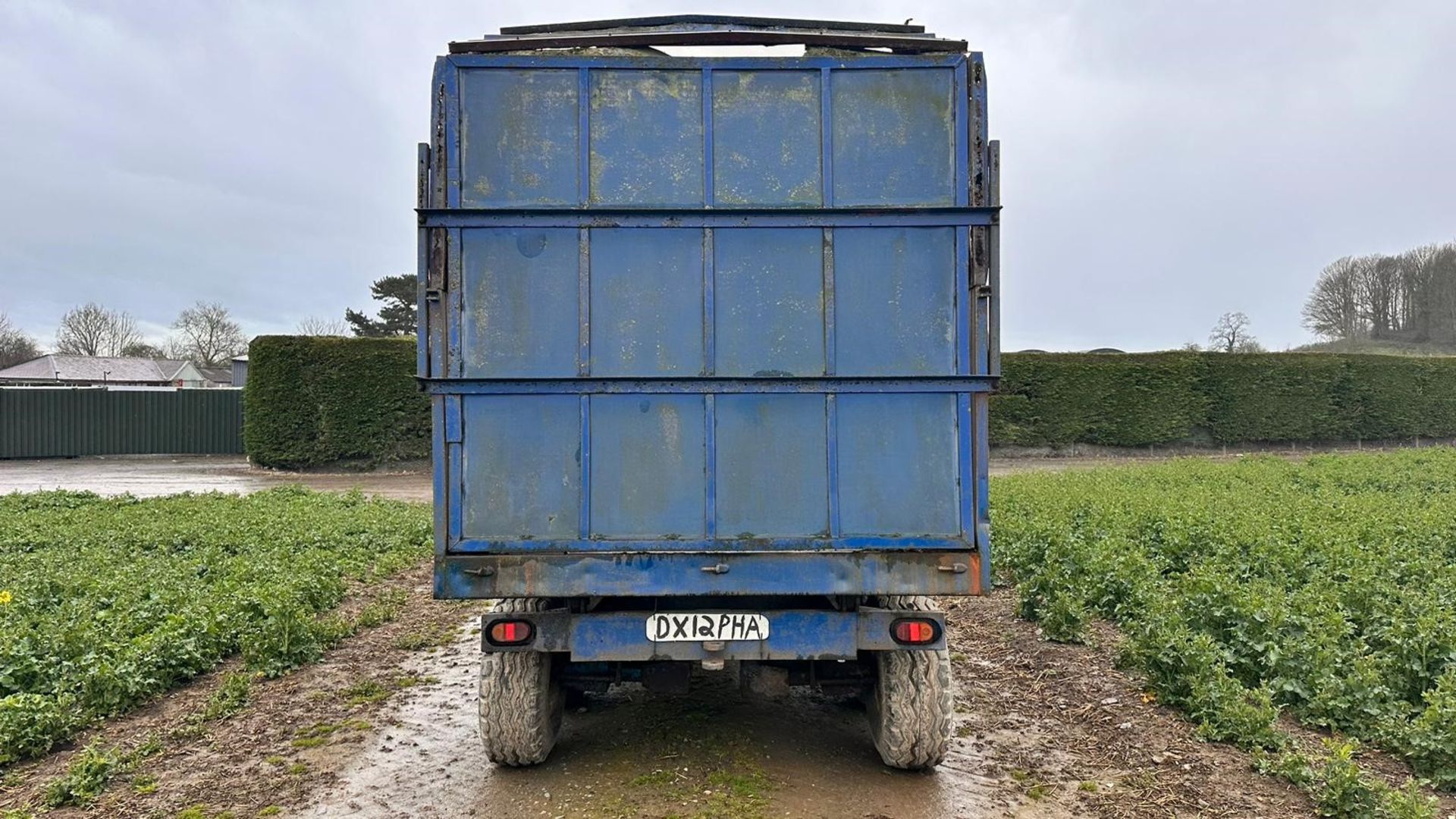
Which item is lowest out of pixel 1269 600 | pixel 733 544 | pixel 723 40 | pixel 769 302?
pixel 1269 600

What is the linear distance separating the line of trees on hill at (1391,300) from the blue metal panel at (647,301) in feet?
181

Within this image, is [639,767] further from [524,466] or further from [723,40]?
[723,40]

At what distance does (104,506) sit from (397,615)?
28.7 ft

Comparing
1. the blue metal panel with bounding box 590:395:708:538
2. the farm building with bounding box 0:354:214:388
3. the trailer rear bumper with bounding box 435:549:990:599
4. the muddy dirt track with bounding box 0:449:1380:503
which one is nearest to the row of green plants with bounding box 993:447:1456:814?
the trailer rear bumper with bounding box 435:549:990:599

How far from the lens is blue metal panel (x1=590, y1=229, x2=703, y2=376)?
394cm

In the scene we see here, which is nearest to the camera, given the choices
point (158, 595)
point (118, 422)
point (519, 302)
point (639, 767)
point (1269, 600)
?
point (519, 302)

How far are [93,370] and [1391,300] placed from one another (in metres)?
75.6

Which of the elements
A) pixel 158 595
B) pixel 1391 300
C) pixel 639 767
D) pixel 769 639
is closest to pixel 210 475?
pixel 158 595

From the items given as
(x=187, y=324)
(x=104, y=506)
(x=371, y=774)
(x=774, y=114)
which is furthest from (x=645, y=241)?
(x=187, y=324)

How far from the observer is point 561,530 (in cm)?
391

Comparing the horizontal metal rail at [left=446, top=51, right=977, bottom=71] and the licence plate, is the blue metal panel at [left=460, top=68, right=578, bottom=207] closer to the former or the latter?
the horizontal metal rail at [left=446, top=51, right=977, bottom=71]

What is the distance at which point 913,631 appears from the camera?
3971mm

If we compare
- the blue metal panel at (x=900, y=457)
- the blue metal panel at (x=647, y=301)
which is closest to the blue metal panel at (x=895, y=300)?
the blue metal panel at (x=900, y=457)

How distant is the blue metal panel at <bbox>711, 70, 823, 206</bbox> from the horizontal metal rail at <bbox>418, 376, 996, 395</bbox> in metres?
0.75
